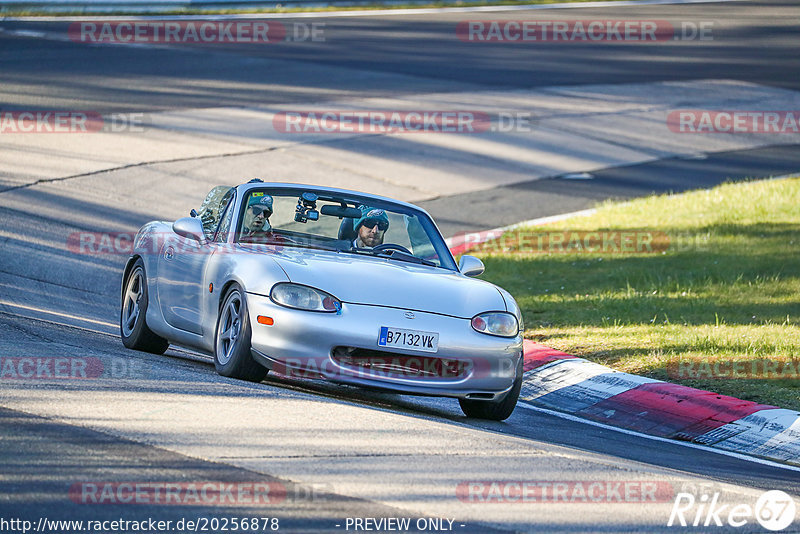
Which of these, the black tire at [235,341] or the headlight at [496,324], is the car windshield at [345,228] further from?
A: the headlight at [496,324]

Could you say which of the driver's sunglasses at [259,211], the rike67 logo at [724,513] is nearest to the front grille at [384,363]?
the driver's sunglasses at [259,211]

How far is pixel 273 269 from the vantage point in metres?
7.55

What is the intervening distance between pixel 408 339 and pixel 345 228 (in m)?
1.56

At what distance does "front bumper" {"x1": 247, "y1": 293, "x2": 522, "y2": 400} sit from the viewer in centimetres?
725

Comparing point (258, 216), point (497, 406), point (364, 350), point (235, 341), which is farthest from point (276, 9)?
point (364, 350)

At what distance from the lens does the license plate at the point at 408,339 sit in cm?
726

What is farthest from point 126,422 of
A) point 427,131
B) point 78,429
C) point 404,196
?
point 427,131

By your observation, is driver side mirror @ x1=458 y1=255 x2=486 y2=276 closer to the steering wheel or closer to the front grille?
the steering wheel

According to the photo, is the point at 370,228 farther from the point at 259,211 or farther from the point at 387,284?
the point at 387,284

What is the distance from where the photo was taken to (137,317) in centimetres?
941

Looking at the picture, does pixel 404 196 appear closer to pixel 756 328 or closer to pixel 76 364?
pixel 756 328

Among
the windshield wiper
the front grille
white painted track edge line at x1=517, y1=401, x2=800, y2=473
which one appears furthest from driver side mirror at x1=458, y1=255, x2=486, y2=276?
the front grille

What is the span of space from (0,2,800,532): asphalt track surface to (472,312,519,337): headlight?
23.8 inches

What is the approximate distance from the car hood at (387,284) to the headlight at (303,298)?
0.12 feet
